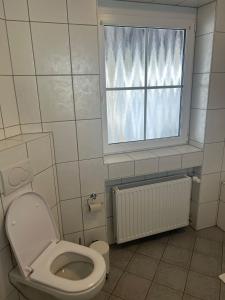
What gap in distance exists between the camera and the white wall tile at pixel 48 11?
1.31 m

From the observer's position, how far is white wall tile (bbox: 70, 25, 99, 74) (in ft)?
4.68

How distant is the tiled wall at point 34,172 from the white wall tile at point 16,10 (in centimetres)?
70

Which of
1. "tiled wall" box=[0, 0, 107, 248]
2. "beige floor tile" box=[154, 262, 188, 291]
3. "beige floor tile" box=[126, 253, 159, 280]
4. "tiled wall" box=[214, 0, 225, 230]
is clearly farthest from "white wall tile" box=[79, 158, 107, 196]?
"tiled wall" box=[214, 0, 225, 230]

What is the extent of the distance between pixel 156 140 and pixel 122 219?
78 cm

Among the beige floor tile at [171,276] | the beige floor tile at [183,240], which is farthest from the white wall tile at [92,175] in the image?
the beige floor tile at [183,240]

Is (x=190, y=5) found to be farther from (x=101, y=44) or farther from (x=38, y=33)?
(x=38, y=33)

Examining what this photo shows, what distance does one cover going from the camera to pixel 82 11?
140 cm

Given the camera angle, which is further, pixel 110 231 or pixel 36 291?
pixel 110 231

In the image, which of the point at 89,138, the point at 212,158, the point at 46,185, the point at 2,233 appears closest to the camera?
the point at 2,233

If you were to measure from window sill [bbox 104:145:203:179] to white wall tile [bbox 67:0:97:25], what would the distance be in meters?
1.01

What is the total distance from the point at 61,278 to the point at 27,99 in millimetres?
1087

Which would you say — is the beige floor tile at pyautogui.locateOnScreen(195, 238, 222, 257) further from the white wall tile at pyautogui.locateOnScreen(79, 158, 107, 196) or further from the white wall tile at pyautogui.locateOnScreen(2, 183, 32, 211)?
the white wall tile at pyautogui.locateOnScreen(2, 183, 32, 211)

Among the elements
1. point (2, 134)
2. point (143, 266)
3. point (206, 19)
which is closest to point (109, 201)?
point (143, 266)

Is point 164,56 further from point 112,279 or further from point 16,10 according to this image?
point 112,279
